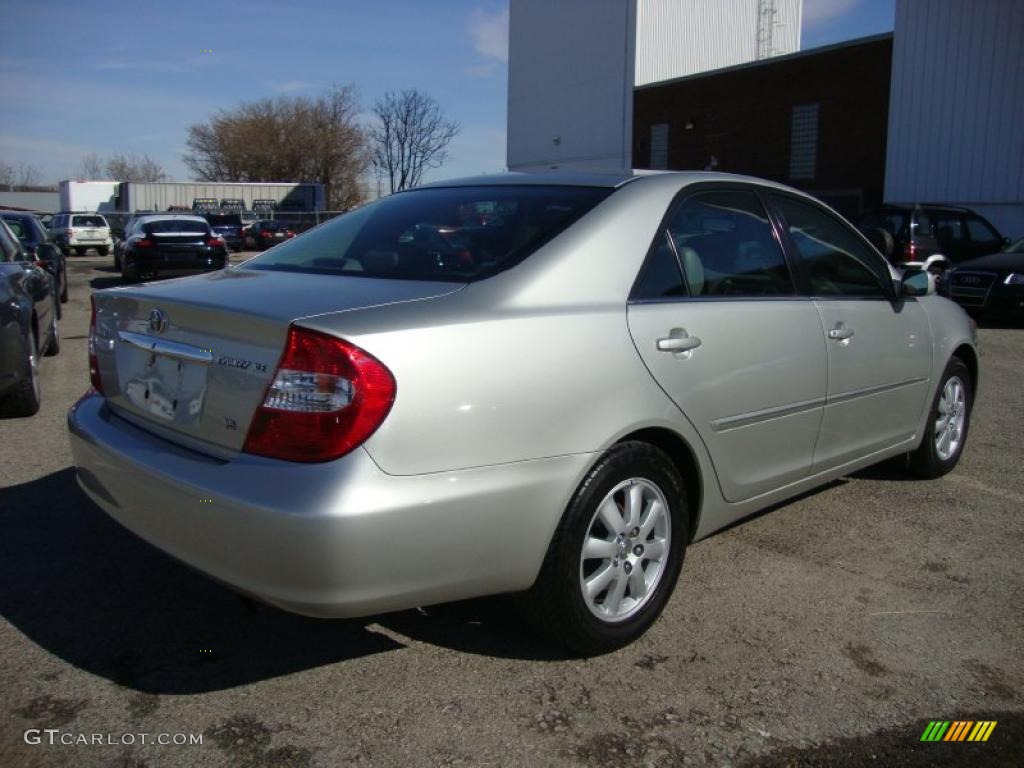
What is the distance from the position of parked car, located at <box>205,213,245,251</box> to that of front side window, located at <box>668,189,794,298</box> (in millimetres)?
33240

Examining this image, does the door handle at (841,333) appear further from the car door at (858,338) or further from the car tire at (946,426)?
the car tire at (946,426)

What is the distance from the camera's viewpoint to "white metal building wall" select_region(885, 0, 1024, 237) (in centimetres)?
2289

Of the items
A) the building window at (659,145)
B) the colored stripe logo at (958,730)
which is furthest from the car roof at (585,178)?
the building window at (659,145)

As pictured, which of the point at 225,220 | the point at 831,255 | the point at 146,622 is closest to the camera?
the point at 146,622

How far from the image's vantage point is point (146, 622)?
318 centimetres

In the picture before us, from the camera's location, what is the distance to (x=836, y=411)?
3877 millimetres

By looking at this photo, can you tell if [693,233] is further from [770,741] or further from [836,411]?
[770,741]

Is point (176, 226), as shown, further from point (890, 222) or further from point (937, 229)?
point (937, 229)

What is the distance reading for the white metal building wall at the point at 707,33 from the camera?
34.9m

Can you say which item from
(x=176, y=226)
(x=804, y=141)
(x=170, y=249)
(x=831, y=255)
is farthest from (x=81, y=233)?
(x=831, y=255)

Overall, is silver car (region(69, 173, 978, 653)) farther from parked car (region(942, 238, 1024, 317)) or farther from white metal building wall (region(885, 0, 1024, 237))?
white metal building wall (region(885, 0, 1024, 237))

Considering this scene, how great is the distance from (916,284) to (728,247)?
4.62 ft

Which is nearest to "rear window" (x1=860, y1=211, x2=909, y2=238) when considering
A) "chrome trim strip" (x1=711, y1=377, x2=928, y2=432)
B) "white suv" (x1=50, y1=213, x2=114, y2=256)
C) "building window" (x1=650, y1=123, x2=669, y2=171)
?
"chrome trim strip" (x1=711, y1=377, x2=928, y2=432)

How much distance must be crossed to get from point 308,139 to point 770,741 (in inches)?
2634
